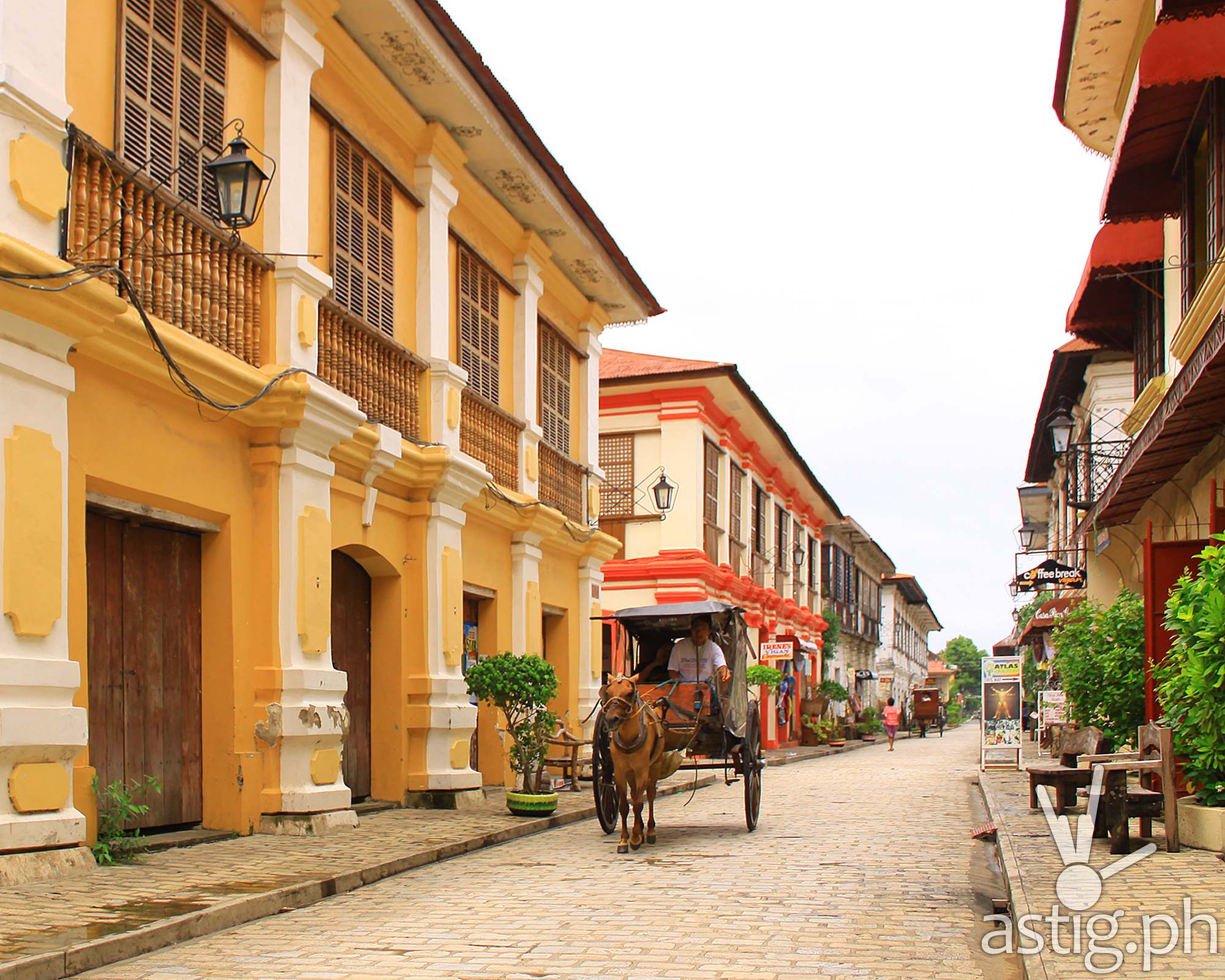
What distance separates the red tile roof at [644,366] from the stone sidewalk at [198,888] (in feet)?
A: 50.0

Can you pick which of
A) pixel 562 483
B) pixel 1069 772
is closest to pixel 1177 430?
pixel 1069 772

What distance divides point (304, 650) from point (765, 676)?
1921cm

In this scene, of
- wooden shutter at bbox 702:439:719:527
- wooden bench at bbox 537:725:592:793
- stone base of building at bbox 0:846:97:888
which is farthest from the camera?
wooden shutter at bbox 702:439:719:527

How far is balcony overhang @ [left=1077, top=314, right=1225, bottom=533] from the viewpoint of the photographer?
10102 millimetres

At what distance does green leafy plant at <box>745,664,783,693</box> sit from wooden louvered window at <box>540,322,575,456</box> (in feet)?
34.6

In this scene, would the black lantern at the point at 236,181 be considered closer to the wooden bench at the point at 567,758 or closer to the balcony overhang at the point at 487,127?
the balcony overhang at the point at 487,127

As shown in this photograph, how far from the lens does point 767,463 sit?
3512 centimetres

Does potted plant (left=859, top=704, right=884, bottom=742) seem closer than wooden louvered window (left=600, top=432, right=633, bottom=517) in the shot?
No

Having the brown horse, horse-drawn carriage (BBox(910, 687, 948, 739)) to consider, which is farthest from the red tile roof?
horse-drawn carriage (BBox(910, 687, 948, 739))

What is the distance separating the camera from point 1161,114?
496 inches

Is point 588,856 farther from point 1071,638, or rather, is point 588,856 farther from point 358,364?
point 1071,638

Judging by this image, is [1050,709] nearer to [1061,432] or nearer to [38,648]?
[1061,432]

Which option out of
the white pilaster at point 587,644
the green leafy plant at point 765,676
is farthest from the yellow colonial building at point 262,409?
the green leafy plant at point 765,676

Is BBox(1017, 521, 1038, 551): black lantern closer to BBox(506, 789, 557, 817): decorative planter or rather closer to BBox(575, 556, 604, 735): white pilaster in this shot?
BBox(575, 556, 604, 735): white pilaster
